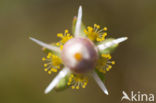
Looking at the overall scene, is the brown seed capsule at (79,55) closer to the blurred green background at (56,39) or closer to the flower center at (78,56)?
the flower center at (78,56)

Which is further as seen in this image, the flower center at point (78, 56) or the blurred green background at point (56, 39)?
the blurred green background at point (56, 39)

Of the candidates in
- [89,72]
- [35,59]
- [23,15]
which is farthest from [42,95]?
[89,72]

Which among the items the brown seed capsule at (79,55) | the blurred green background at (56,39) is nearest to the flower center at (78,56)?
the brown seed capsule at (79,55)

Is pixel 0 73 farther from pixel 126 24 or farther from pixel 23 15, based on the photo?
pixel 126 24

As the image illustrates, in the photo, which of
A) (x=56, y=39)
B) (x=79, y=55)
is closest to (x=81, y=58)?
(x=79, y=55)

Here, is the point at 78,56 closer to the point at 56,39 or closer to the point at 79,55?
the point at 79,55

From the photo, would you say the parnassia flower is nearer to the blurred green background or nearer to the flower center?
the flower center
